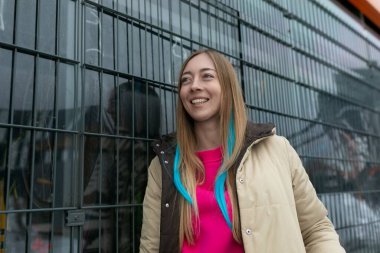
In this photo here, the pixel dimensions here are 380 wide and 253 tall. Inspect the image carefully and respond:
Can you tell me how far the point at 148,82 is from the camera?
183 centimetres

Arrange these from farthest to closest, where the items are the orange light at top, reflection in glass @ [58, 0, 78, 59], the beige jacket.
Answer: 1. the orange light at top
2. reflection in glass @ [58, 0, 78, 59]
3. the beige jacket

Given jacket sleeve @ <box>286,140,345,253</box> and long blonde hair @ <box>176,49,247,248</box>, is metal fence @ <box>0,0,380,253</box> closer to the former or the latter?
long blonde hair @ <box>176,49,247,248</box>

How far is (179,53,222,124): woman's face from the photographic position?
1.41 metres

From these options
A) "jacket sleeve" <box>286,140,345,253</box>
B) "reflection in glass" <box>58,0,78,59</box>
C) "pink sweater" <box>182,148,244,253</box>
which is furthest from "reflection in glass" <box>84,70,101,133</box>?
"jacket sleeve" <box>286,140,345,253</box>

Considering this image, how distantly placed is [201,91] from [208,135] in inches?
6.6

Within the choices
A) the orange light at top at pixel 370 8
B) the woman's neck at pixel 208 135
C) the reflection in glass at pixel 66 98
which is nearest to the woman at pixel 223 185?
the woman's neck at pixel 208 135

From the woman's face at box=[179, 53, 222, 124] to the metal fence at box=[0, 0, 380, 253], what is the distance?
370mm

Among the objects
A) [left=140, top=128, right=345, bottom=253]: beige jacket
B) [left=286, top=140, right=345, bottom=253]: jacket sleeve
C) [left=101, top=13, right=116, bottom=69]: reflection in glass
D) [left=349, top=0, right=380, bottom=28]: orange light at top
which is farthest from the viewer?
[left=349, top=0, right=380, bottom=28]: orange light at top

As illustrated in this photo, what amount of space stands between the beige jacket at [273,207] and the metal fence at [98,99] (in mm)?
277

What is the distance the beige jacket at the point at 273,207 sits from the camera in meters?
1.22

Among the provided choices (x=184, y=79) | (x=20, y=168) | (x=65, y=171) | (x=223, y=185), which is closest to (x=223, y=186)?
(x=223, y=185)

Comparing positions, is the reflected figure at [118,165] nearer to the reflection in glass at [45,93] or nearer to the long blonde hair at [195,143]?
the reflection in glass at [45,93]

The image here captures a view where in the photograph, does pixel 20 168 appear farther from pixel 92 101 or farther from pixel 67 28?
pixel 67 28

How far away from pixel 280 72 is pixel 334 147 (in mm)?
884
